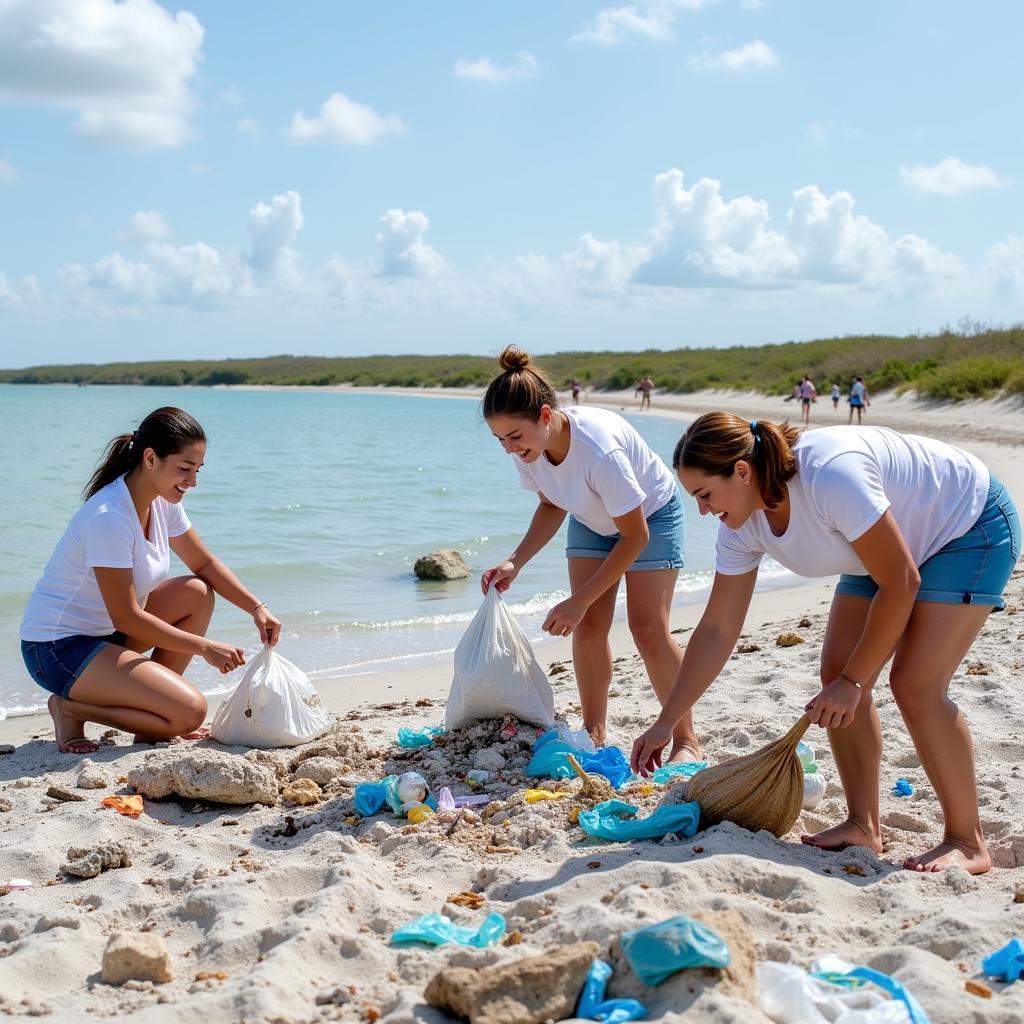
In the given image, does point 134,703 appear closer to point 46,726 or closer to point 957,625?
point 46,726

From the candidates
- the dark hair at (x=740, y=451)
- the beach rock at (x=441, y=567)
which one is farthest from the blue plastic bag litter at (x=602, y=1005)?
the beach rock at (x=441, y=567)

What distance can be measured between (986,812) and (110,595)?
3.37m

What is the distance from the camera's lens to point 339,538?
12.6 meters

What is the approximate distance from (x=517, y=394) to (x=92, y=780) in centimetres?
213

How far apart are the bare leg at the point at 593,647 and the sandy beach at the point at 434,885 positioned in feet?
0.60

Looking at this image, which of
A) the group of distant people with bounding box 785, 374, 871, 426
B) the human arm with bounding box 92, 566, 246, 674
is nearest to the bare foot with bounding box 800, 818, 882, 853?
the human arm with bounding box 92, 566, 246, 674

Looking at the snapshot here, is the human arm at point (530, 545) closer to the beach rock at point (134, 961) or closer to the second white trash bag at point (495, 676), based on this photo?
the second white trash bag at point (495, 676)

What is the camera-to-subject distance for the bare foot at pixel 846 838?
3309 millimetres

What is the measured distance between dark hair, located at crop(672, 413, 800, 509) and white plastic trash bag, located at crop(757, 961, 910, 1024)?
132 cm

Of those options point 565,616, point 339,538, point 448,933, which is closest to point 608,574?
point 565,616

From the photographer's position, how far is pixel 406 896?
3.00 meters

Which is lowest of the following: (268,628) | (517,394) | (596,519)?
(268,628)

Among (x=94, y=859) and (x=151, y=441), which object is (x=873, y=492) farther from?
(x=151, y=441)

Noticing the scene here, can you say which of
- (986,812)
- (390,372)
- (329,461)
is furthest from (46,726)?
(390,372)
